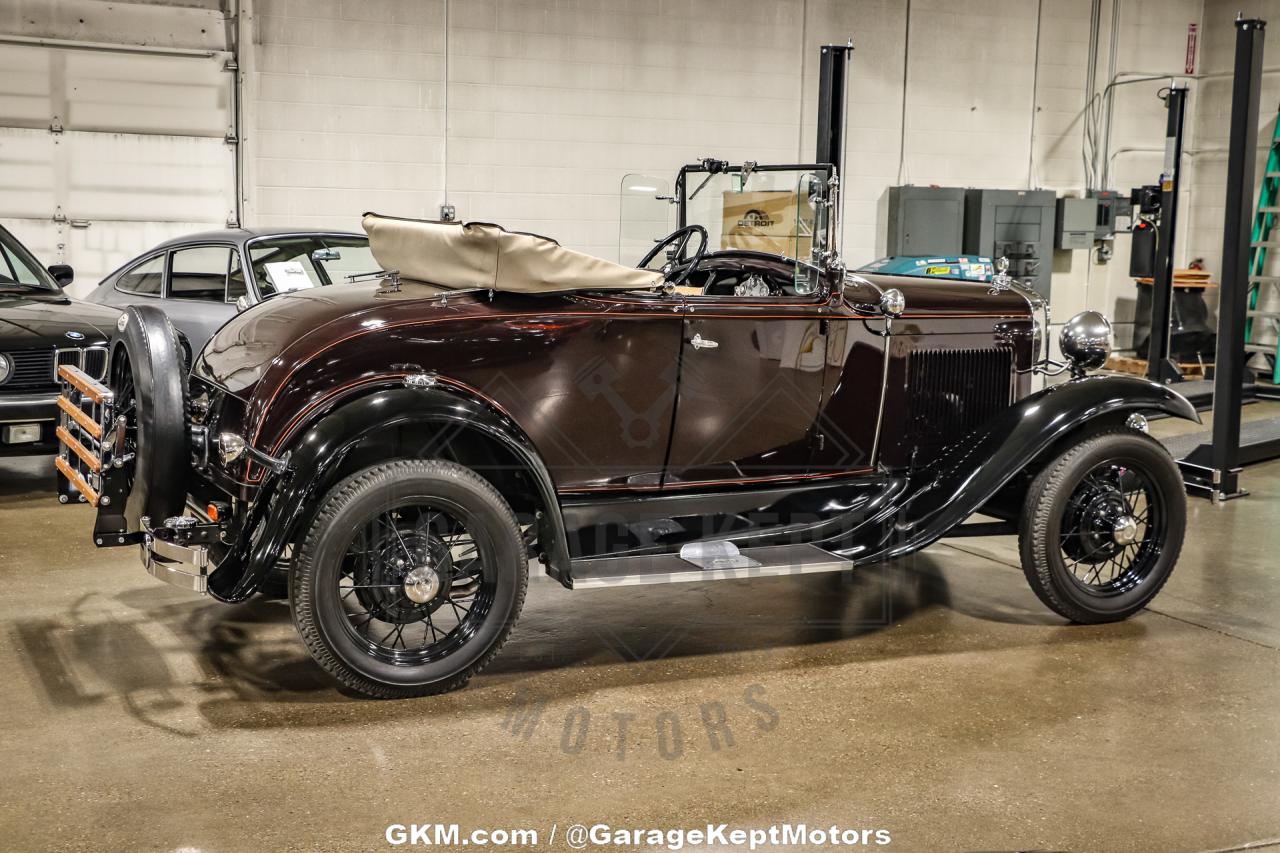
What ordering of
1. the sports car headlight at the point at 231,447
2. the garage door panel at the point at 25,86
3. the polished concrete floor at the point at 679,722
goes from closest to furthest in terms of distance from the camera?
the polished concrete floor at the point at 679,722 → the sports car headlight at the point at 231,447 → the garage door panel at the point at 25,86

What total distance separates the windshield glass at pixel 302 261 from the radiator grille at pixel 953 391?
343 centimetres

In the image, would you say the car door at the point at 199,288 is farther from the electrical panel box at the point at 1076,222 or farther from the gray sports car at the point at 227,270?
the electrical panel box at the point at 1076,222

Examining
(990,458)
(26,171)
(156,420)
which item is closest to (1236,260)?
(990,458)

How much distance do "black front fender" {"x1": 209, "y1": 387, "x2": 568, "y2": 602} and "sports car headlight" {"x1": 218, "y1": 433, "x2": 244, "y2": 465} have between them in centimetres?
13

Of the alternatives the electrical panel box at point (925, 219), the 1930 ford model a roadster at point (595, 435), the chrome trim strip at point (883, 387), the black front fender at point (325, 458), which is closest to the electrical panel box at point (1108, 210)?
the electrical panel box at point (925, 219)

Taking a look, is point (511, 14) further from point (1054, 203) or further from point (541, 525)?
point (541, 525)

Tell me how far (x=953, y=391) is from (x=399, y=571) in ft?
7.27

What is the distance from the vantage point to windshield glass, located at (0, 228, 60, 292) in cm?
673

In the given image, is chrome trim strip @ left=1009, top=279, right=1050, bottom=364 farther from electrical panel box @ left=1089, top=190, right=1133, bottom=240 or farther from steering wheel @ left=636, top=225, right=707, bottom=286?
electrical panel box @ left=1089, top=190, right=1133, bottom=240

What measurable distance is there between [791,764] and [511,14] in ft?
28.1

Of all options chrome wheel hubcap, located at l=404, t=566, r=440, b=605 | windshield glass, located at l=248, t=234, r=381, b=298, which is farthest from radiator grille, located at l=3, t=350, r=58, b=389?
chrome wheel hubcap, located at l=404, t=566, r=440, b=605

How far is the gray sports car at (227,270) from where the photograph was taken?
22.9 ft

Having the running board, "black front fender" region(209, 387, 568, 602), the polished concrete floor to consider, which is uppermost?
"black front fender" region(209, 387, 568, 602)

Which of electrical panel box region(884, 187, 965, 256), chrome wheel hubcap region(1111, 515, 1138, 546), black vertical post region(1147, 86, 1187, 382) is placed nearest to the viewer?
chrome wheel hubcap region(1111, 515, 1138, 546)
